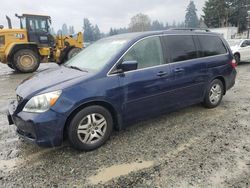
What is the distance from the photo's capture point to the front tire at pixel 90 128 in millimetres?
3131

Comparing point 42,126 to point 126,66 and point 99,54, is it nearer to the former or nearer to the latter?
point 126,66

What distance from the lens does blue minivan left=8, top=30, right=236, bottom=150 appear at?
3006 millimetres

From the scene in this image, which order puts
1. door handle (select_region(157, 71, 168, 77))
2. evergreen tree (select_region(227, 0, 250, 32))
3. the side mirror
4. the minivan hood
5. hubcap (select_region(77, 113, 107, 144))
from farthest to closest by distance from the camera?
evergreen tree (select_region(227, 0, 250, 32))
door handle (select_region(157, 71, 168, 77))
the side mirror
hubcap (select_region(77, 113, 107, 144))
the minivan hood

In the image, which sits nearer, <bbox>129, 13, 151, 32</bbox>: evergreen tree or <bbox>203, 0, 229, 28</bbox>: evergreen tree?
<bbox>203, 0, 229, 28</bbox>: evergreen tree

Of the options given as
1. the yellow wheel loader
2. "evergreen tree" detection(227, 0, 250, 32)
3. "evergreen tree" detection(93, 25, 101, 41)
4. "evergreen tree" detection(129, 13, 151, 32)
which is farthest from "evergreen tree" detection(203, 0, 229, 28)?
the yellow wheel loader

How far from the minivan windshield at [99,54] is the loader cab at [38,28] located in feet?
28.3

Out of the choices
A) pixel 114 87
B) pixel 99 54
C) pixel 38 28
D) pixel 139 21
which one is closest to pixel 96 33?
pixel 139 21

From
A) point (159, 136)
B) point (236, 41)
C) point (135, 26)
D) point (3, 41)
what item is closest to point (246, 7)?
point (135, 26)

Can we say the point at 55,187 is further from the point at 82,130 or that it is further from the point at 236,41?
the point at 236,41

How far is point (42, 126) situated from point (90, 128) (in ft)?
2.22

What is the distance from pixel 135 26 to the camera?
70125 mm

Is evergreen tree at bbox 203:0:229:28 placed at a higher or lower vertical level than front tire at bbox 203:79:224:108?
higher

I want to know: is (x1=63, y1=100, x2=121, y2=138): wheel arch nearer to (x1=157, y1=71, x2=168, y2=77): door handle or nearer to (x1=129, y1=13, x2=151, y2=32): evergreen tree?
(x1=157, y1=71, x2=168, y2=77): door handle

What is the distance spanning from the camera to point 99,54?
3.89 meters
